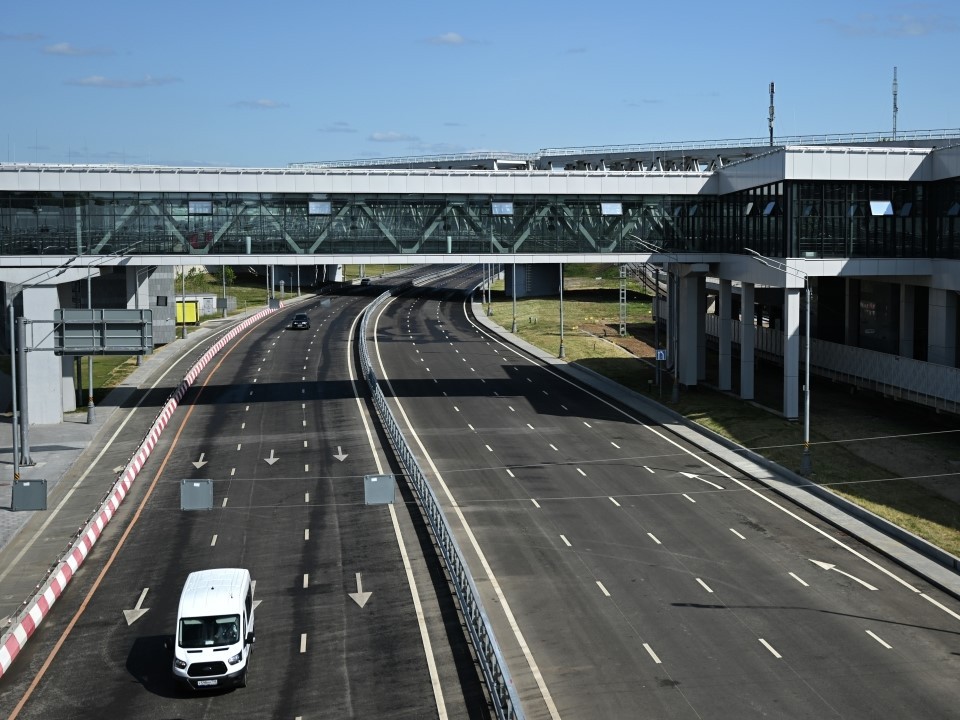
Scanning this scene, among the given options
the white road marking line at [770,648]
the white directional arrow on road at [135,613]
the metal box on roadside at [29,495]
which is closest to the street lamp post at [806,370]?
the white road marking line at [770,648]

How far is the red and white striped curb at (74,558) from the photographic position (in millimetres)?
31188

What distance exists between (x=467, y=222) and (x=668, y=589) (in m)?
35.2

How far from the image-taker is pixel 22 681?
96.6 feet

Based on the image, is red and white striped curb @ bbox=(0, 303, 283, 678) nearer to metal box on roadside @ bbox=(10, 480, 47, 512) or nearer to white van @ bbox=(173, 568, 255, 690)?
metal box on roadside @ bbox=(10, 480, 47, 512)

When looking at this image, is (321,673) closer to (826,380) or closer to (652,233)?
(652,233)

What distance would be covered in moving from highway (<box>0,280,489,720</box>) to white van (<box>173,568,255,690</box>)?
0.53 m

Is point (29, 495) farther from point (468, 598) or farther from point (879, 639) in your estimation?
point (879, 639)

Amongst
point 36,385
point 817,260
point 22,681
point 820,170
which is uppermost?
point 820,170

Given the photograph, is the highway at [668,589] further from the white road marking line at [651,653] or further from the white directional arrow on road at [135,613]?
the white directional arrow on road at [135,613]

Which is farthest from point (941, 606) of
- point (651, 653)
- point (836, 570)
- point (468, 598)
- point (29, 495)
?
point (29, 495)

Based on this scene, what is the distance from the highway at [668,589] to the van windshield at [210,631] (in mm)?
7111

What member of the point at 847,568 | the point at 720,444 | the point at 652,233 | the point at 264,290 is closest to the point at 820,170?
the point at 652,233

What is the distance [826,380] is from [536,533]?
39210 mm

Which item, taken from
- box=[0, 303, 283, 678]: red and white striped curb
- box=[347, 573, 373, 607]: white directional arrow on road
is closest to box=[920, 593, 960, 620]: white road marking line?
box=[347, 573, 373, 607]: white directional arrow on road
